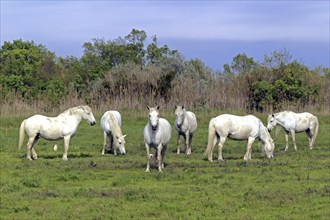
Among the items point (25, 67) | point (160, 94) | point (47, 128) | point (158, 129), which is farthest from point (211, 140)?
point (25, 67)

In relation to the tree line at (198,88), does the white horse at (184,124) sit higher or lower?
lower

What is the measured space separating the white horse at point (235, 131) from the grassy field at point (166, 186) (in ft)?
1.35

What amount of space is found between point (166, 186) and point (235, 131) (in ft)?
16.9

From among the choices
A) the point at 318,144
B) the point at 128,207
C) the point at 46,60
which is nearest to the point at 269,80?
the point at 318,144

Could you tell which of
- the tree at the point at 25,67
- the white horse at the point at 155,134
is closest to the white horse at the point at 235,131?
the white horse at the point at 155,134

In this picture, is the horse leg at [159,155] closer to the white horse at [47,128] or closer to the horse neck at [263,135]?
the white horse at [47,128]

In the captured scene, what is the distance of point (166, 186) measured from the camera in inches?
503

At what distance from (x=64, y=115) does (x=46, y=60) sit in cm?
4015

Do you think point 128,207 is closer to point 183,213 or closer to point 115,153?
point 183,213

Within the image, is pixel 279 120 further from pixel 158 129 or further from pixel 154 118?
pixel 154 118

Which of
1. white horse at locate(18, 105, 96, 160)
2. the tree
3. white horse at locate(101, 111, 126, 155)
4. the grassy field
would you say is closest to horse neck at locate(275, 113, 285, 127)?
the grassy field

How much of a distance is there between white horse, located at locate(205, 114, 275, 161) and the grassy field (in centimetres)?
41

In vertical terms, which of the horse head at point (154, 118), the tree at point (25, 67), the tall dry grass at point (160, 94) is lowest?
the horse head at point (154, 118)

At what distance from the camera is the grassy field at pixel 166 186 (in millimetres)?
10344
